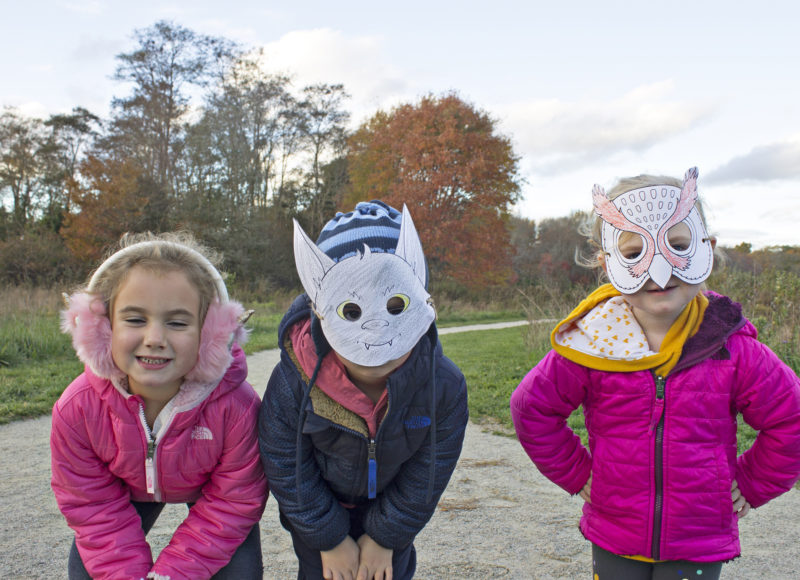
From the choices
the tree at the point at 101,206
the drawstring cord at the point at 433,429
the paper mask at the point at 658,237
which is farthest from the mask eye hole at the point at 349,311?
the tree at the point at 101,206

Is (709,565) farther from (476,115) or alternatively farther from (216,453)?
(476,115)

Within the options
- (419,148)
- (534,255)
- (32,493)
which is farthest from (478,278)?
(32,493)

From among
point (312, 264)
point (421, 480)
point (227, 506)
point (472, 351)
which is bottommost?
point (472, 351)

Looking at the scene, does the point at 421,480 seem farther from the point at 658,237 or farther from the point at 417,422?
the point at 658,237

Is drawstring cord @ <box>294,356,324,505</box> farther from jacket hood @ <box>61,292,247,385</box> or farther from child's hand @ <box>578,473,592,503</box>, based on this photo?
child's hand @ <box>578,473,592,503</box>

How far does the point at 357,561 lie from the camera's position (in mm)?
2418

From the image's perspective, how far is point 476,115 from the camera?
81.3 feet

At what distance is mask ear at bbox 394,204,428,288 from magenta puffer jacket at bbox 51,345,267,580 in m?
0.84

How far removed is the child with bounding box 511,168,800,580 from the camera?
2.16 metres

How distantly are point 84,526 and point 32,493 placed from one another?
87.3 inches

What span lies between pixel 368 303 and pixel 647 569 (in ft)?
4.50

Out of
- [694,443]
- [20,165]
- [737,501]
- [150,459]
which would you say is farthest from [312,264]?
[20,165]

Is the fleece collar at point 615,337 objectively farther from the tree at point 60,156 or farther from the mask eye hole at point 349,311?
the tree at point 60,156

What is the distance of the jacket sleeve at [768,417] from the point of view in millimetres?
2166
